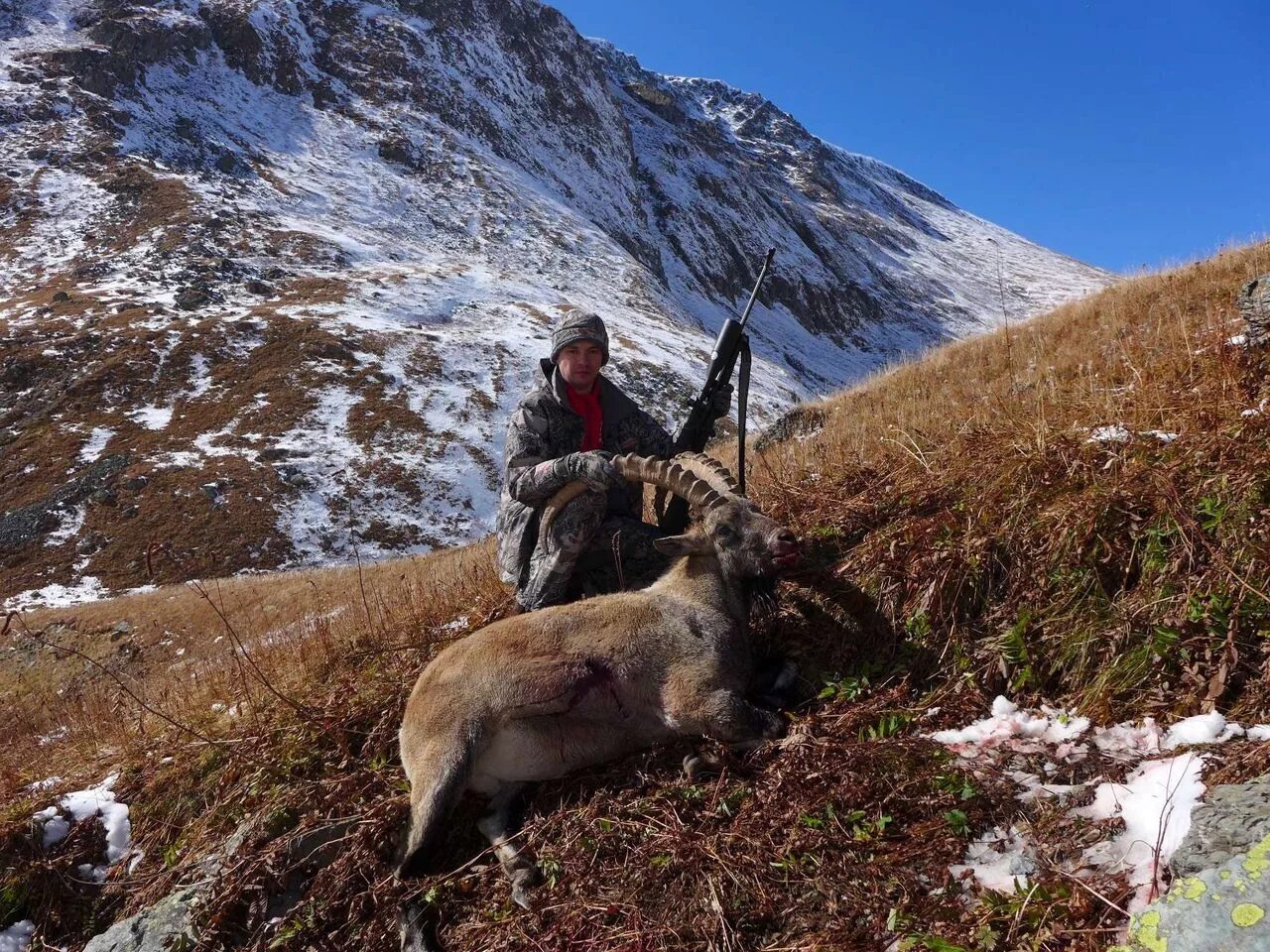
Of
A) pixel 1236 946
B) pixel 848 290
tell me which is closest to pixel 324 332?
pixel 1236 946

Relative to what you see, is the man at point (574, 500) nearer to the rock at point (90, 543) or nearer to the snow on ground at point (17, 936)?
the snow on ground at point (17, 936)

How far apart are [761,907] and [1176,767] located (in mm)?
1811

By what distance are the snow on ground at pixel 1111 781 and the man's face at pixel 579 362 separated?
3.97m

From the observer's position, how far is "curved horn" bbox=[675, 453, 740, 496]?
556 cm

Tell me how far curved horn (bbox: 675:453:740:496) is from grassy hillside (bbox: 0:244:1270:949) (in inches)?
32.9

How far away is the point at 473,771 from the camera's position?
15.1ft

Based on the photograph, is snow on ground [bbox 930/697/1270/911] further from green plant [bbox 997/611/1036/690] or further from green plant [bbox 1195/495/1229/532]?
green plant [bbox 1195/495/1229/532]

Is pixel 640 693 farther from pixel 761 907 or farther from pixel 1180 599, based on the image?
pixel 1180 599

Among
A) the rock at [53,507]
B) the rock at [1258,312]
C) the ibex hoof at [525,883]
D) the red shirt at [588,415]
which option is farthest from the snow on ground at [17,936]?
the rock at [53,507]

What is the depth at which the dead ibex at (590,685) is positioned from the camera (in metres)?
4.47

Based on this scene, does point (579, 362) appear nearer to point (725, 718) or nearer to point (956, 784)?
point (725, 718)

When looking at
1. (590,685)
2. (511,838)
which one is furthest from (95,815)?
(590,685)

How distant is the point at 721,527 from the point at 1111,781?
2.80 meters

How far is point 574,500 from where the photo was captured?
19.1 feet
